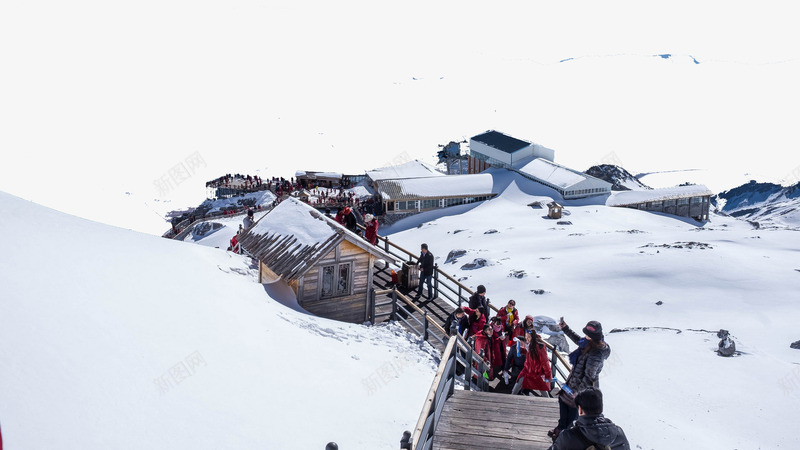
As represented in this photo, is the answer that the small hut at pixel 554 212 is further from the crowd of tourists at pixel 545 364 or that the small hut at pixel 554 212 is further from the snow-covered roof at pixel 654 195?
the crowd of tourists at pixel 545 364

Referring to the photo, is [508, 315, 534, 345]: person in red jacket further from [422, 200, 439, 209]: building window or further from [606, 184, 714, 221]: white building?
[606, 184, 714, 221]: white building

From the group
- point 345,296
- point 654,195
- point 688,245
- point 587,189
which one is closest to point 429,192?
point 587,189

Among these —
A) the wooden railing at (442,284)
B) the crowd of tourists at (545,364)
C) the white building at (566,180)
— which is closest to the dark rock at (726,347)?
the wooden railing at (442,284)

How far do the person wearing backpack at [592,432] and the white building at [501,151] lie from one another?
5206 centimetres

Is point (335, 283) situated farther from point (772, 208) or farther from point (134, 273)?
point (772, 208)

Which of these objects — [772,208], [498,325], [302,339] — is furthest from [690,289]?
[772,208]

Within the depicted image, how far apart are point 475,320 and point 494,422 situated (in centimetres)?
387

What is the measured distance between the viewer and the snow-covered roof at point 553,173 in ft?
161

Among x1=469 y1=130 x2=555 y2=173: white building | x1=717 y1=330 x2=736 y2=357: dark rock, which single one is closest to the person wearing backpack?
x1=717 y1=330 x2=736 y2=357: dark rock

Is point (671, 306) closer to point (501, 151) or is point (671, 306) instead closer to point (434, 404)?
point (434, 404)

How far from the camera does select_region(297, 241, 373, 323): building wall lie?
47.1 ft

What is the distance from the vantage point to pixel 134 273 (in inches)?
385

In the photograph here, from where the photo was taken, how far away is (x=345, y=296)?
15016mm

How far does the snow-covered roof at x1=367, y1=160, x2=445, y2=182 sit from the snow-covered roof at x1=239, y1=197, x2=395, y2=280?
34.1 metres
